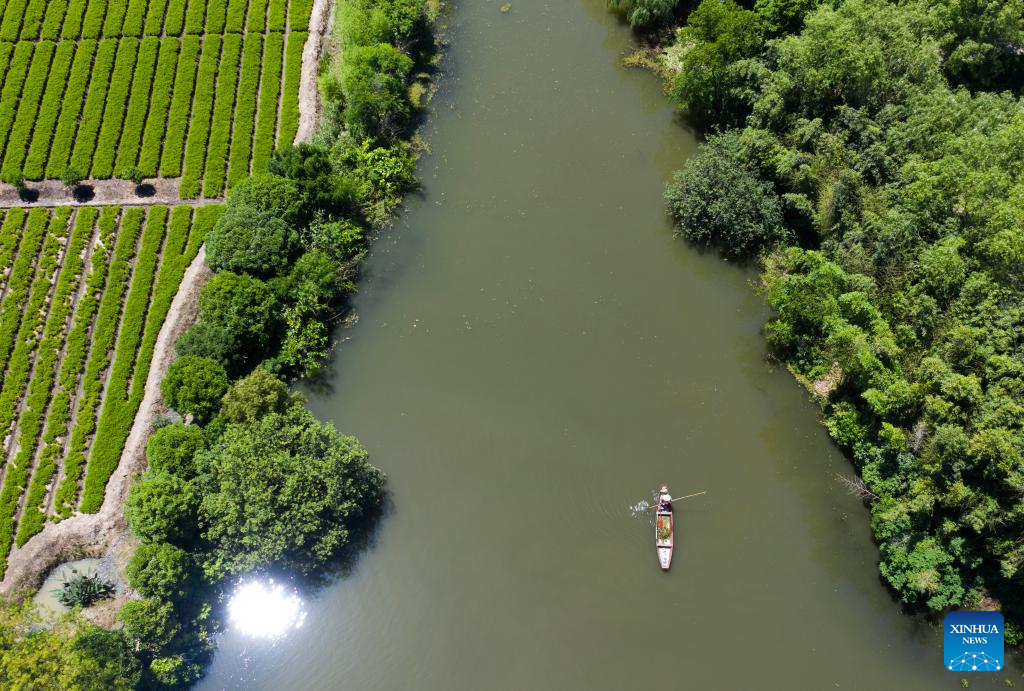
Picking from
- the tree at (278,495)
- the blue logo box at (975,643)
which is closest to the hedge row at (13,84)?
the tree at (278,495)

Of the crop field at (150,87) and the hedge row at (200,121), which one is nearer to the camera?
the hedge row at (200,121)

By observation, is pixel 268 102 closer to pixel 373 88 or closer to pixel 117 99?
pixel 373 88

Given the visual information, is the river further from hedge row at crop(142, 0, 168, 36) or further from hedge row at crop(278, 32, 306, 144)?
hedge row at crop(142, 0, 168, 36)

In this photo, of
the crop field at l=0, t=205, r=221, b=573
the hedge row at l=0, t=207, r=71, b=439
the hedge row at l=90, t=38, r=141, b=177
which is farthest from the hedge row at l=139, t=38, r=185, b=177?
the hedge row at l=0, t=207, r=71, b=439

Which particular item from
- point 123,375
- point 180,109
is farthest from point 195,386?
point 180,109

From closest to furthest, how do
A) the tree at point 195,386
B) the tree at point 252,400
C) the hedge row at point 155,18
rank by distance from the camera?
the tree at point 252,400 → the tree at point 195,386 → the hedge row at point 155,18

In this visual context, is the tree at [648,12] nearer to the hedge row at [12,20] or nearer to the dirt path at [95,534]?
the dirt path at [95,534]
